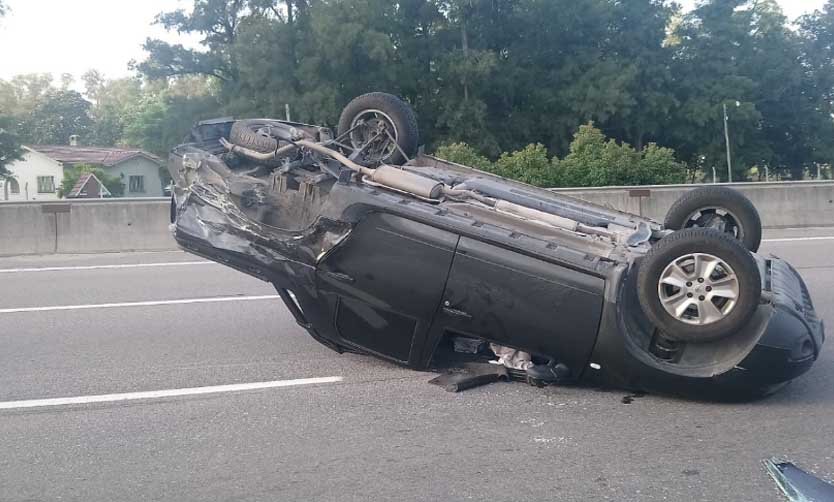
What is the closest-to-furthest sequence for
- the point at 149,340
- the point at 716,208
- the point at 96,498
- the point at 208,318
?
the point at 96,498 → the point at 716,208 → the point at 149,340 → the point at 208,318

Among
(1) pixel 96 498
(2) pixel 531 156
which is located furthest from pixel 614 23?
(1) pixel 96 498

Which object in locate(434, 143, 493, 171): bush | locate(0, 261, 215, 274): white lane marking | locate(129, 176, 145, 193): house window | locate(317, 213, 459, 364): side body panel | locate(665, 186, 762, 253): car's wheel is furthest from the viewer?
locate(129, 176, 145, 193): house window

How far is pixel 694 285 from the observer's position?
4.93 m

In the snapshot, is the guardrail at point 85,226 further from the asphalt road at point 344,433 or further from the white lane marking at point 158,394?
the white lane marking at point 158,394

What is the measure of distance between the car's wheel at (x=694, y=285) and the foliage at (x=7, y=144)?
39.8 metres

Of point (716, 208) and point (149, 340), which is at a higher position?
point (716, 208)

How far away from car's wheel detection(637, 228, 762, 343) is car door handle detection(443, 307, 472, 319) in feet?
3.47

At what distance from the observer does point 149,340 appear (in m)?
7.25

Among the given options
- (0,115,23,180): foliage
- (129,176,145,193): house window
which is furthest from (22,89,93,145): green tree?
(0,115,23,180): foliage

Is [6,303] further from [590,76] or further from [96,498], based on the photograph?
[590,76]

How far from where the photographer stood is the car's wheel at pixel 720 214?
21.7 feet

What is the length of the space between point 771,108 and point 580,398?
159 feet

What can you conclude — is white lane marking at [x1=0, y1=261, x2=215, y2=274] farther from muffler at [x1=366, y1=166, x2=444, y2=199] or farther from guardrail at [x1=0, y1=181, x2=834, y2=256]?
muffler at [x1=366, y1=166, x2=444, y2=199]

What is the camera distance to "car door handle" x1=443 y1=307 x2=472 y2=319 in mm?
5277
